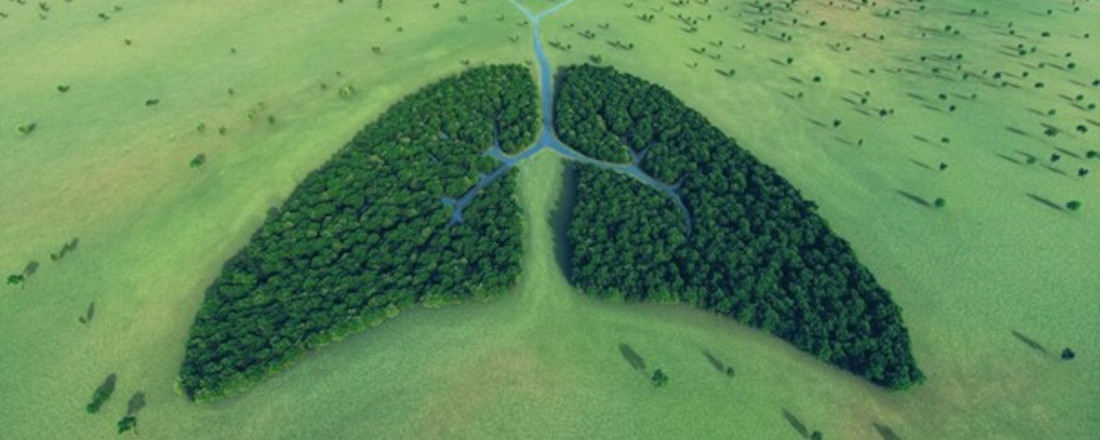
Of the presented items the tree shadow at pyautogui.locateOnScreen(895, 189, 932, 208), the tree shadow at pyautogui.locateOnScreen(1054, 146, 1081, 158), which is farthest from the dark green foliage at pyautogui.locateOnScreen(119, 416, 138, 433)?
the tree shadow at pyautogui.locateOnScreen(1054, 146, 1081, 158)

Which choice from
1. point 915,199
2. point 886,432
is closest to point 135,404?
point 886,432

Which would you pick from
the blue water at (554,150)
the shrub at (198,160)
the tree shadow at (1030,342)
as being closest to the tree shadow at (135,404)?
the shrub at (198,160)

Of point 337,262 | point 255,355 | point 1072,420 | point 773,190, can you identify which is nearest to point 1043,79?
point 773,190

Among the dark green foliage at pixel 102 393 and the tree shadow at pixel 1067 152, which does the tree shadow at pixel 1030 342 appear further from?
the dark green foliage at pixel 102 393

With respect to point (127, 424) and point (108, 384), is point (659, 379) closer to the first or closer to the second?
point (127, 424)

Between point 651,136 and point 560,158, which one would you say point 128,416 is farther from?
point 651,136

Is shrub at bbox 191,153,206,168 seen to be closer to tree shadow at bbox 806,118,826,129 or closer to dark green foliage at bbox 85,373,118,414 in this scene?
dark green foliage at bbox 85,373,118,414
